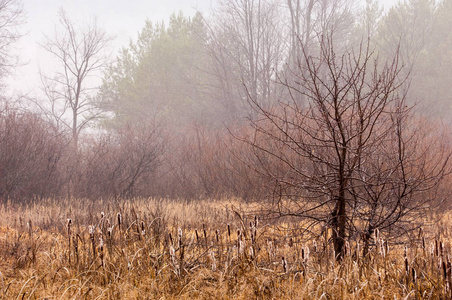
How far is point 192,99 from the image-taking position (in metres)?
28.6

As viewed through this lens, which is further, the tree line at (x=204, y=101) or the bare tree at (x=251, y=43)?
the bare tree at (x=251, y=43)

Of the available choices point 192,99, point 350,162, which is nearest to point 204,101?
point 192,99

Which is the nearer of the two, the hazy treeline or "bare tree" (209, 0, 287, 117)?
the hazy treeline

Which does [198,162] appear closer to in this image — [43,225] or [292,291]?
[43,225]

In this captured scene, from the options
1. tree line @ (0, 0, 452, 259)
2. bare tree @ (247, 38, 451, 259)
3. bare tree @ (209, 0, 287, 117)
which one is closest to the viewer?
bare tree @ (247, 38, 451, 259)

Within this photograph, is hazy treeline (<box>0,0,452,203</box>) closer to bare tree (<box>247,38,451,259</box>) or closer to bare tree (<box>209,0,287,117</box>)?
bare tree (<box>209,0,287,117</box>)

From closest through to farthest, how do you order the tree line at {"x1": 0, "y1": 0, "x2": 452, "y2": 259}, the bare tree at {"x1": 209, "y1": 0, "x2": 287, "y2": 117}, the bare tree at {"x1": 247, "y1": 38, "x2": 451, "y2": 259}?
the bare tree at {"x1": 247, "y1": 38, "x2": 451, "y2": 259} < the tree line at {"x1": 0, "y1": 0, "x2": 452, "y2": 259} < the bare tree at {"x1": 209, "y1": 0, "x2": 287, "y2": 117}

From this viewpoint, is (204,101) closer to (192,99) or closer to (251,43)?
(192,99)

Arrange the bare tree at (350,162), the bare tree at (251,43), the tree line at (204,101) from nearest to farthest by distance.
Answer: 1. the bare tree at (350,162)
2. the tree line at (204,101)
3. the bare tree at (251,43)

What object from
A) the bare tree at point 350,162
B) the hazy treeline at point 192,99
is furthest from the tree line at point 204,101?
→ the bare tree at point 350,162

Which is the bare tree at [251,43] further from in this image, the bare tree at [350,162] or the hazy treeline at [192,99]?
the bare tree at [350,162]

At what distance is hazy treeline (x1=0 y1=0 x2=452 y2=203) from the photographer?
14.5 m

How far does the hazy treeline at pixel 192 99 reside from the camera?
14477 mm

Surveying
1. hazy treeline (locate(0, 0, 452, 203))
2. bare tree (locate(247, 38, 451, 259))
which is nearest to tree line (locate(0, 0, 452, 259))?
hazy treeline (locate(0, 0, 452, 203))
